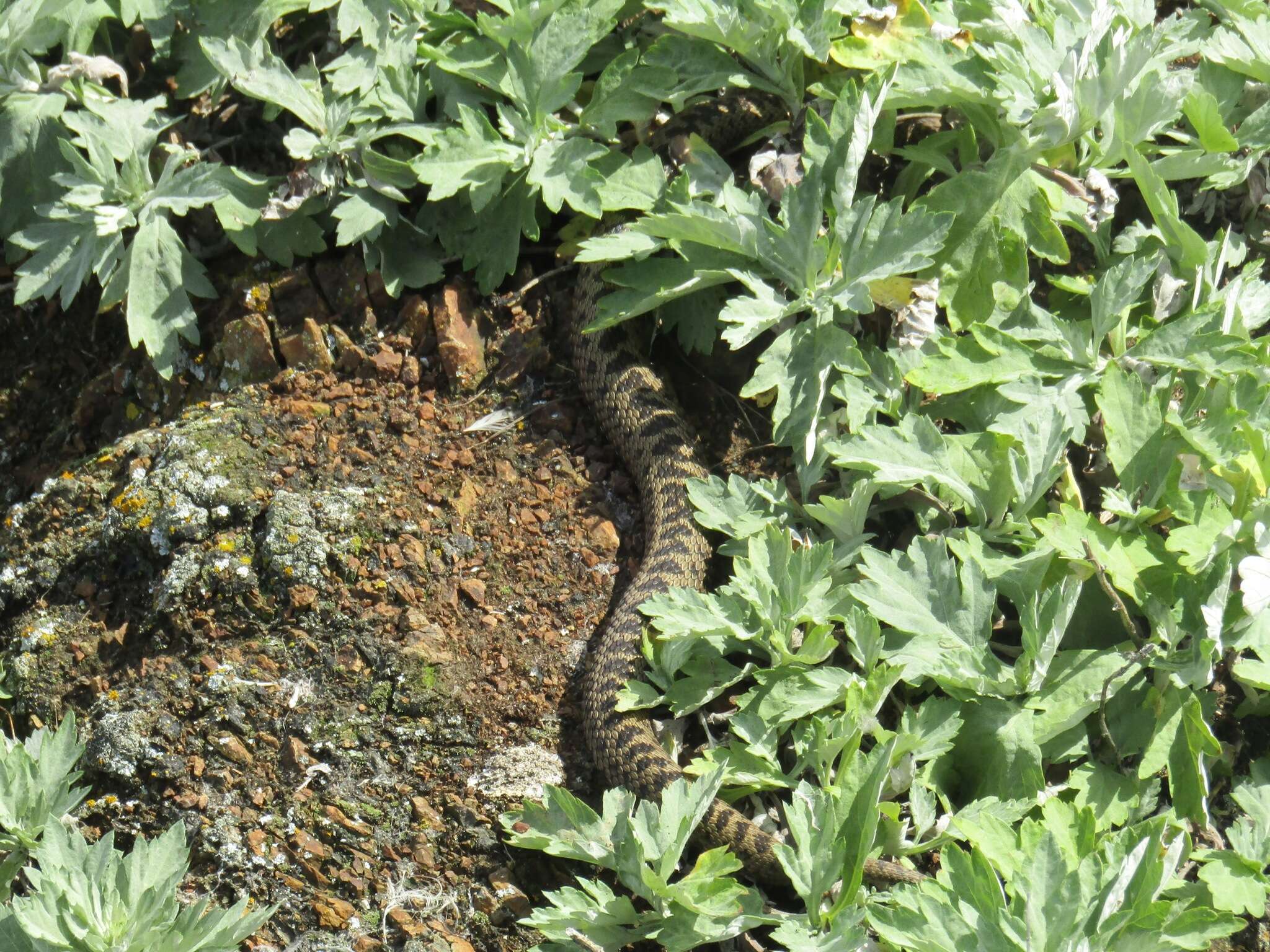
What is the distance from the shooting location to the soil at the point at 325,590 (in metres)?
3.35

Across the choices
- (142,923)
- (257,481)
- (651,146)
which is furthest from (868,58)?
(142,923)

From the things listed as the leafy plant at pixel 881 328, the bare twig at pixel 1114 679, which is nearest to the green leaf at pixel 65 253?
the leafy plant at pixel 881 328

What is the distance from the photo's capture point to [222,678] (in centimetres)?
359

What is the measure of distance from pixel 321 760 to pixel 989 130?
2.97m

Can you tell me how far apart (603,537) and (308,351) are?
133 cm

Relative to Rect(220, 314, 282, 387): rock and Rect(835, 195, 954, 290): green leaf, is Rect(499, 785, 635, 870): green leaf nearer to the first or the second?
Rect(835, 195, 954, 290): green leaf

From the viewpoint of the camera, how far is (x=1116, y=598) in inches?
124

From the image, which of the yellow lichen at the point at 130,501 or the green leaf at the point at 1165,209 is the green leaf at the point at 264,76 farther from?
the green leaf at the point at 1165,209

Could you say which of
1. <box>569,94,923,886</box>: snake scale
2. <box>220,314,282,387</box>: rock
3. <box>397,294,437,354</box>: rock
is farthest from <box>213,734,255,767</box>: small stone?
<box>397,294,437,354</box>: rock

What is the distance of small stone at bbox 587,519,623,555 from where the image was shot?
411 cm

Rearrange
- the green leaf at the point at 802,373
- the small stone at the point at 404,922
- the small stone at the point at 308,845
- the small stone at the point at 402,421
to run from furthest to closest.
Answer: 1. the small stone at the point at 402,421
2. the green leaf at the point at 802,373
3. the small stone at the point at 308,845
4. the small stone at the point at 404,922

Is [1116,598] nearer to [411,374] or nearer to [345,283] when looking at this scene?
[411,374]

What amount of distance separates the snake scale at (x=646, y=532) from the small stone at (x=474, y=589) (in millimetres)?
394

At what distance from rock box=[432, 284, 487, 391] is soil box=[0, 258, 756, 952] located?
17 millimetres
